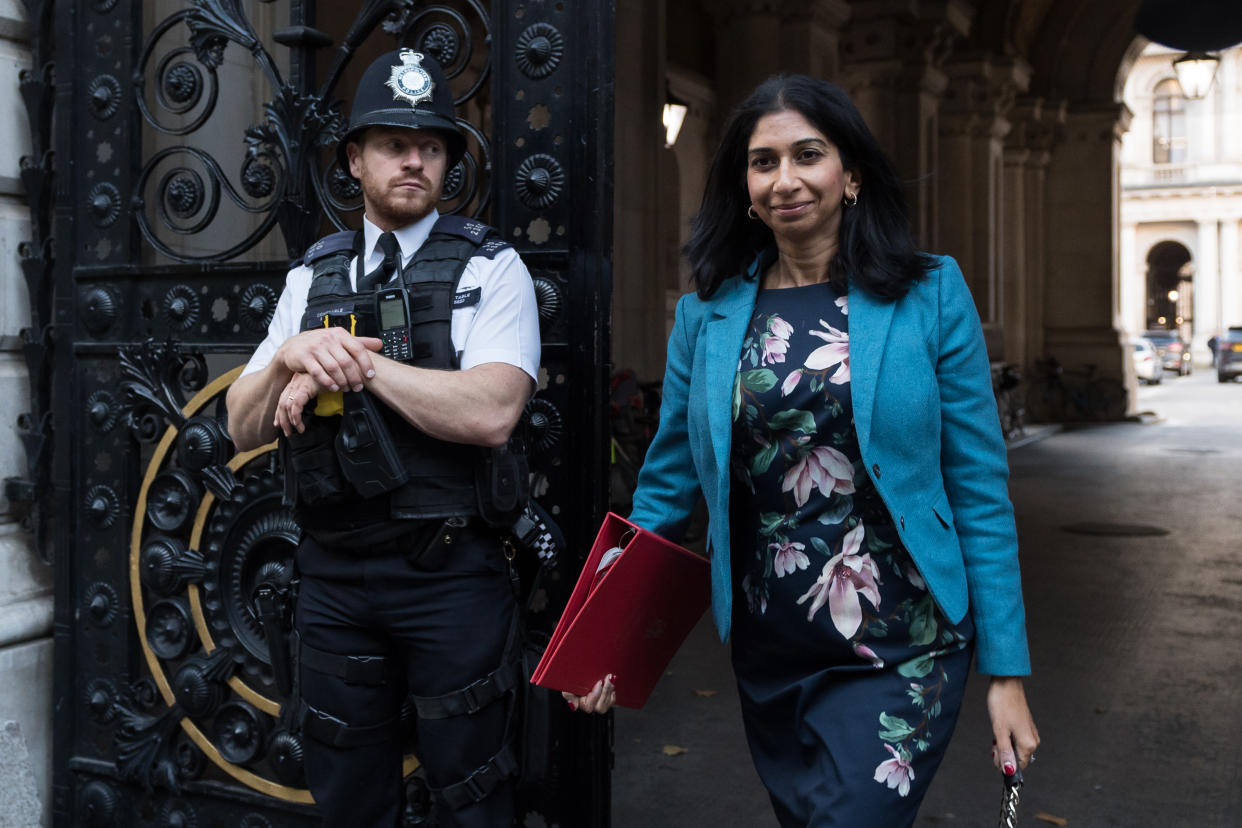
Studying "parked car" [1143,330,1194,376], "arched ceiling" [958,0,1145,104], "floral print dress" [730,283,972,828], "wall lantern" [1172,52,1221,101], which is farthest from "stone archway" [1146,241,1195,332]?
"floral print dress" [730,283,972,828]

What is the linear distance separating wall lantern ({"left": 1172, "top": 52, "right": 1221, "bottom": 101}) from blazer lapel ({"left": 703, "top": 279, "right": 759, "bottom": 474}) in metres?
13.6

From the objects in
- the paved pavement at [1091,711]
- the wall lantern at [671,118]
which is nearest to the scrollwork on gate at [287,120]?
the paved pavement at [1091,711]

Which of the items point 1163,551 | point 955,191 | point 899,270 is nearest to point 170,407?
point 899,270

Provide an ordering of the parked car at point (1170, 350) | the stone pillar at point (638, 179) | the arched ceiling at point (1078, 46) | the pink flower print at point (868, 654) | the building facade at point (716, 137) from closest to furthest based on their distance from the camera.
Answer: the pink flower print at point (868, 654)
the building facade at point (716, 137)
the stone pillar at point (638, 179)
the arched ceiling at point (1078, 46)
the parked car at point (1170, 350)

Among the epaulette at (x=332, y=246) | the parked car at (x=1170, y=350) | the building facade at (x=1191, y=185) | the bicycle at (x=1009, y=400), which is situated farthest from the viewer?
the building facade at (x=1191, y=185)

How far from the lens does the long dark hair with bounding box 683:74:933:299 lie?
8.20 ft

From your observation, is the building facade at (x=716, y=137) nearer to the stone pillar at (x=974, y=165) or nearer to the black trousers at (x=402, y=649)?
the stone pillar at (x=974, y=165)

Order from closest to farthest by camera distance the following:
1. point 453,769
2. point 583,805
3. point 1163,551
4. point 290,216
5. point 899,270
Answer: point 899,270
point 453,769
point 583,805
point 290,216
point 1163,551

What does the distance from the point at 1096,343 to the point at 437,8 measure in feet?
71.6

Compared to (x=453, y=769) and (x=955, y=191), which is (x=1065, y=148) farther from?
(x=453, y=769)

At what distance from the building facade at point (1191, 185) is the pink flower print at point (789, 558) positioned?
61.1m

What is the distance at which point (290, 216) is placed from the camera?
12.4ft

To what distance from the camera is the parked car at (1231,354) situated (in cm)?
4031

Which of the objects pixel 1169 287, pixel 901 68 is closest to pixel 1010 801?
pixel 901 68
